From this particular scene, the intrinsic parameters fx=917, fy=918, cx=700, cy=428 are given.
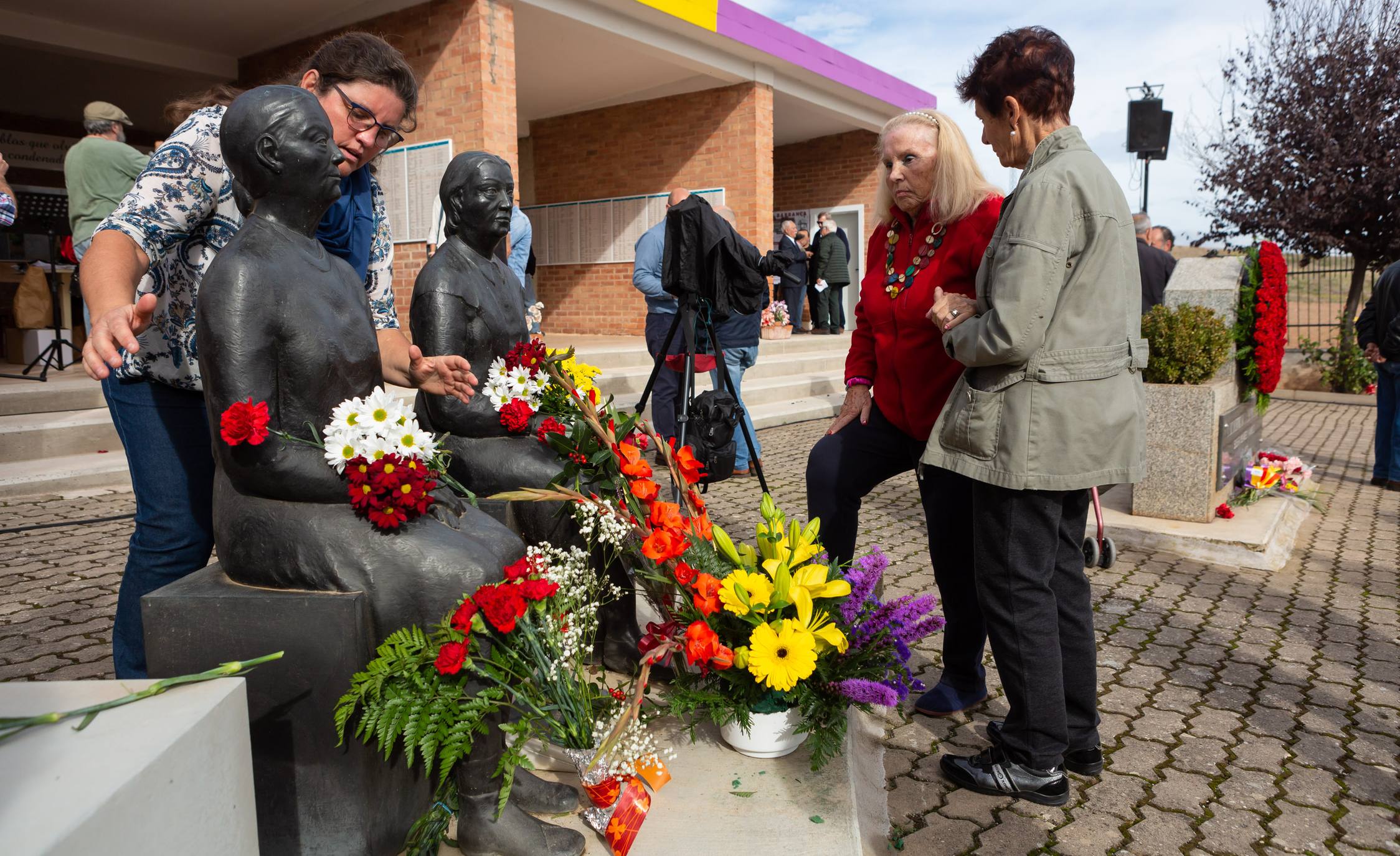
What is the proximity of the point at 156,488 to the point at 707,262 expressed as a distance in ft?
13.1

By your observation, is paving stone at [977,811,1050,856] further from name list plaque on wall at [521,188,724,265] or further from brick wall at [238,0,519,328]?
name list plaque on wall at [521,188,724,265]

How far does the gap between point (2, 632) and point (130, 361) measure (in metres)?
2.52

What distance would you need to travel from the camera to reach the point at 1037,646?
8.22 feet

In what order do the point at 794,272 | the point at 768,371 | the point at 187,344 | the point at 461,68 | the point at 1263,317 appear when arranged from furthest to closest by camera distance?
1. the point at 794,272
2. the point at 768,371
3. the point at 461,68
4. the point at 1263,317
5. the point at 187,344

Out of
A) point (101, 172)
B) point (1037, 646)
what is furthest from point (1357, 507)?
point (101, 172)

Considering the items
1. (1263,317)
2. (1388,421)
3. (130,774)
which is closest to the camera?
(130,774)

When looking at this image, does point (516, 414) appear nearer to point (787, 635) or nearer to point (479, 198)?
point (479, 198)

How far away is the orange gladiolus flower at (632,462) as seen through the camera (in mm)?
2545

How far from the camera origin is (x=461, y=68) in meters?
9.76

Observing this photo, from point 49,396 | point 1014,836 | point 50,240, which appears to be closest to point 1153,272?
point 1014,836

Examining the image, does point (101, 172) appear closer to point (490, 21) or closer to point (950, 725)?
point (490, 21)

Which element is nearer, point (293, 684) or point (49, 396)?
point (293, 684)

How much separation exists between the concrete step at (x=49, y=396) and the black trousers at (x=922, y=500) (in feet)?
20.8

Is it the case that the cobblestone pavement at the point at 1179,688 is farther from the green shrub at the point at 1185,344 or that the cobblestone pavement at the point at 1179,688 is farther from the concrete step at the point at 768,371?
the concrete step at the point at 768,371
